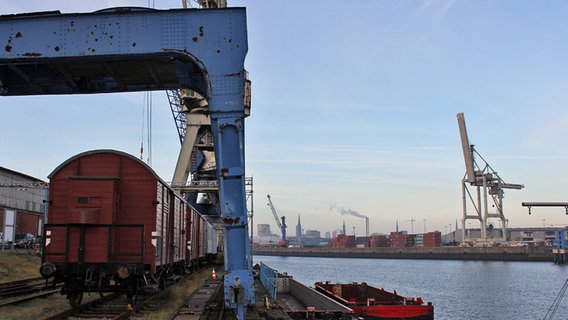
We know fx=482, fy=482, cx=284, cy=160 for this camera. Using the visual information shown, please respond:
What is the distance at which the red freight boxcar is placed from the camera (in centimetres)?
1295

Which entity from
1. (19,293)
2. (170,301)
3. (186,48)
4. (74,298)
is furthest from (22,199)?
(186,48)

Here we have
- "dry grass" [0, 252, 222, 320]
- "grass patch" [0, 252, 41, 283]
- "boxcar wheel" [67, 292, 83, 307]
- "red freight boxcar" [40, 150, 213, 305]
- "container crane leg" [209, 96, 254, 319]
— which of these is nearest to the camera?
"container crane leg" [209, 96, 254, 319]

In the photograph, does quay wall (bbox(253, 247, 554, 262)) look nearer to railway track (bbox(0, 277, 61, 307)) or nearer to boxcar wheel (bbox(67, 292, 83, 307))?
railway track (bbox(0, 277, 61, 307))

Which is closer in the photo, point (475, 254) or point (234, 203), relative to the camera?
point (234, 203)

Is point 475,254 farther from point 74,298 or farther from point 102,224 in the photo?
point 102,224

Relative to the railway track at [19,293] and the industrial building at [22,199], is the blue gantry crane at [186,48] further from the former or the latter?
the industrial building at [22,199]

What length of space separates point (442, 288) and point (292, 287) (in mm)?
30380

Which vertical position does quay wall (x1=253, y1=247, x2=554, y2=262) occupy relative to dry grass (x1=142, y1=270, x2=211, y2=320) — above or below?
below

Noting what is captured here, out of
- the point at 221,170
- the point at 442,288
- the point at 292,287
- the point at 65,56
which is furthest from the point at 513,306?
the point at 65,56

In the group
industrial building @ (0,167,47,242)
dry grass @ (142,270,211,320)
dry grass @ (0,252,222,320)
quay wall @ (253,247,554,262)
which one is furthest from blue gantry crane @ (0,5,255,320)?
quay wall @ (253,247,554,262)

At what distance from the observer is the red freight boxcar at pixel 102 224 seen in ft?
42.5

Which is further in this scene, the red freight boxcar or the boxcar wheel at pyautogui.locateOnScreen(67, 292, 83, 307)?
the boxcar wheel at pyautogui.locateOnScreen(67, 292, 83, 307)

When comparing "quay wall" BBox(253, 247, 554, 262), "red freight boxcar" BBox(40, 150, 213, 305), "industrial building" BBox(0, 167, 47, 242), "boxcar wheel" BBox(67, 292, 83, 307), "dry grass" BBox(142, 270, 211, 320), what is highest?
"industrial building" BBox(0, 167, 47, 242)

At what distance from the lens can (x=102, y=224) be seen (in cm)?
1302
